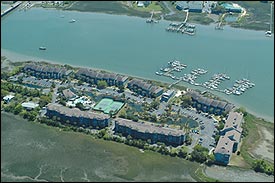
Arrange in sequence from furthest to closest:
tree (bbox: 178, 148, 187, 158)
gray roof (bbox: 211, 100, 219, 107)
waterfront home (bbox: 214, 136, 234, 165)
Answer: gray roof (bbox: 211, 100, 219, 107) → tree (bbox: 178, 148, 187, 158) → waterfront home (bbox: 214, 136, 234, 165)

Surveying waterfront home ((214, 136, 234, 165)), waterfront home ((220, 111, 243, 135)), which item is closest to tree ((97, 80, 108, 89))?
waterfront home ((220, 111, 243, 135))

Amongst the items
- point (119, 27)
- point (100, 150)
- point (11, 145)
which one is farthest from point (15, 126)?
point (119, 27)

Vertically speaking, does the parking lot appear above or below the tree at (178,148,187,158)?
above

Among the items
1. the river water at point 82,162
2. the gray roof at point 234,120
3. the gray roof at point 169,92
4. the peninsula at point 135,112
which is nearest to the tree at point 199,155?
the peninsula at point 135,112

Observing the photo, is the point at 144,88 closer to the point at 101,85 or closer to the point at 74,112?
the point at 101,85

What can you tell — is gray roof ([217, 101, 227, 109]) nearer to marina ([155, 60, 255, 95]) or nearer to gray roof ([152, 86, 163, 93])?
marina ([155, 60, 255, 95])

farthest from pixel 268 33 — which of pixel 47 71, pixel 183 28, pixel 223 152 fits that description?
pixel 223 152

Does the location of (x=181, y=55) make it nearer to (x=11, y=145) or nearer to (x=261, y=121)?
(x=261, y=121)
